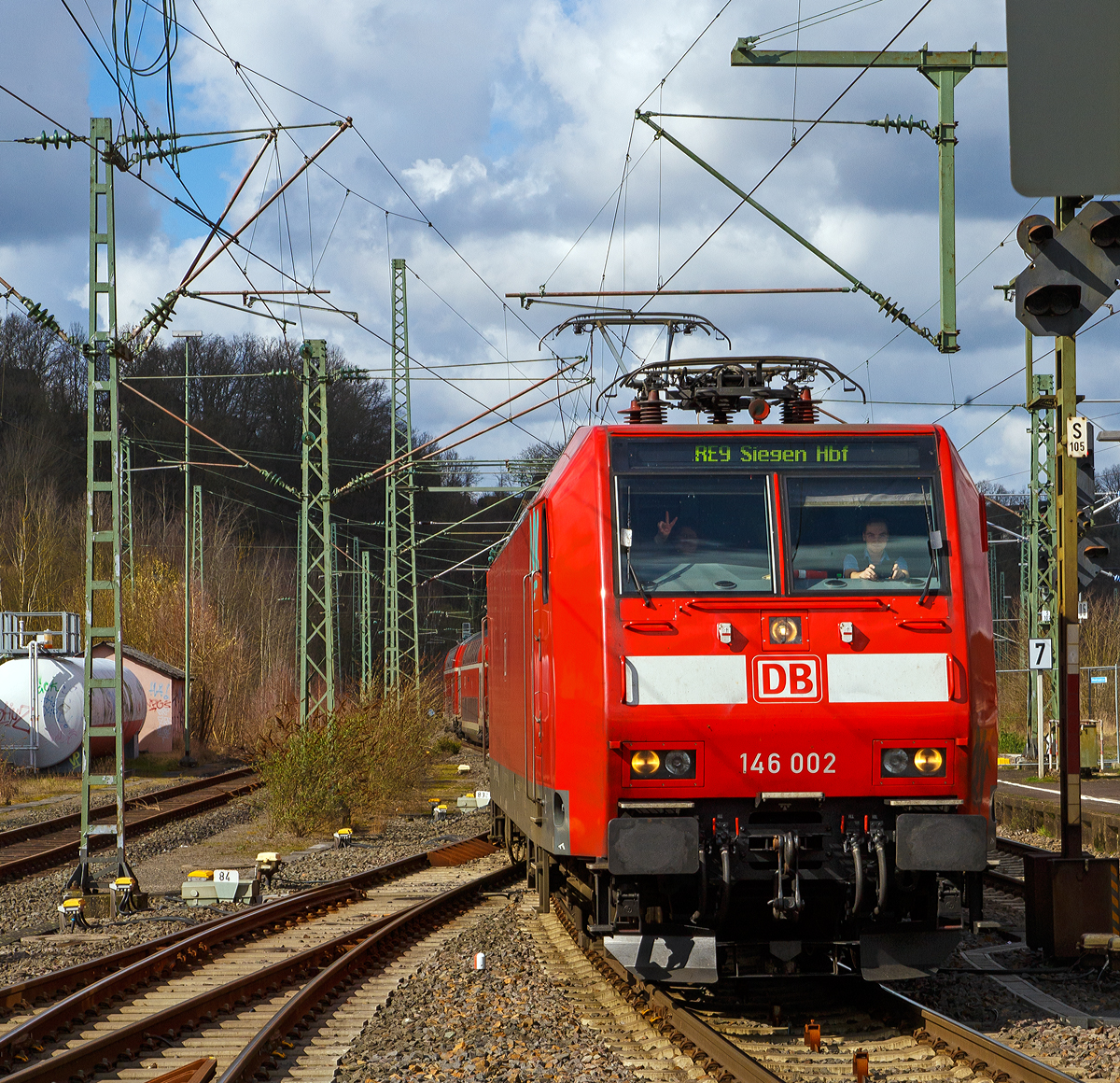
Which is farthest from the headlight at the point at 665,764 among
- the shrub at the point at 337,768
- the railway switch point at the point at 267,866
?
the shrub at the point at 337,768

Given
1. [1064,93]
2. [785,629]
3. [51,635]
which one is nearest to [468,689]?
[51,635]

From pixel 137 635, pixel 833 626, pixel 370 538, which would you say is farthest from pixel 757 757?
pixel 370 538

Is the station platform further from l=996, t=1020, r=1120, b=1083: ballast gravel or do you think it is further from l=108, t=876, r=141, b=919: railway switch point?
l=108, t=876, r=141, b=919: railway switch point

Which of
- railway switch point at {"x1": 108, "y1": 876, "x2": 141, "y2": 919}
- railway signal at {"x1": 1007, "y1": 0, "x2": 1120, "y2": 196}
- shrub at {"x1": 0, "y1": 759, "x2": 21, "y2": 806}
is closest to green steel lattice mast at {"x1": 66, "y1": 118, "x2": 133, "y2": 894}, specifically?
railway switch point at {"x1": 108, "y1": 876, "x2": 141, "y2": 919}

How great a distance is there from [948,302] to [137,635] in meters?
42.2

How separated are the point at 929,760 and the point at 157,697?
1467 inches

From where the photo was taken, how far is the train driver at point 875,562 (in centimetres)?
823

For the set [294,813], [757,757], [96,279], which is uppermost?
[96,279]

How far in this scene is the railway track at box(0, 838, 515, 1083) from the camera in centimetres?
777

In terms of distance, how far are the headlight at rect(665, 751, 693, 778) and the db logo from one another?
54cm

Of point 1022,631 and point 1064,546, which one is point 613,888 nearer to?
point 1064,546

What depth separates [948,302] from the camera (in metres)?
12.7

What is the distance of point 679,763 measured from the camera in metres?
7.83

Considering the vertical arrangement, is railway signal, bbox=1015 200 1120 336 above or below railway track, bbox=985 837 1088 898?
above
